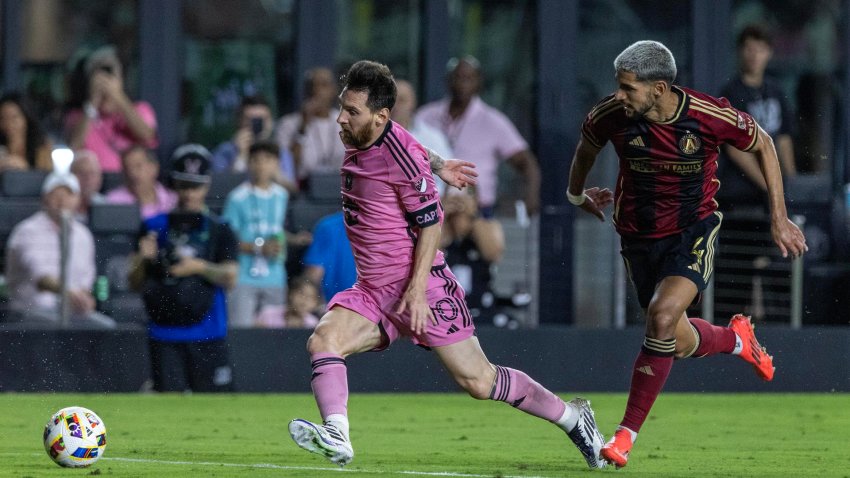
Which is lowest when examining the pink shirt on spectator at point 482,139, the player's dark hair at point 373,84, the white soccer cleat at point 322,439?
the white soccer cleat at point 322,439

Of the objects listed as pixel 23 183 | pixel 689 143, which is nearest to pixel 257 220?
pixel 23 183

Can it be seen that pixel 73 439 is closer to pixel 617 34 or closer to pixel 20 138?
pixel 20 138

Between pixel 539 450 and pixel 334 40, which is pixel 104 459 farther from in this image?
pixel 334 40

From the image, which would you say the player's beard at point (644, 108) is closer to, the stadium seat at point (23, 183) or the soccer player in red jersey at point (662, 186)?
the soccer player in red jersey at point (662, 186)

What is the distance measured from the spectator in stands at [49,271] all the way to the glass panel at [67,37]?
350 cm

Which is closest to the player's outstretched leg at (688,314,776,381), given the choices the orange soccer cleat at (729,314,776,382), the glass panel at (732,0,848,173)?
the orange soccer cleat at (729,314,776,382)

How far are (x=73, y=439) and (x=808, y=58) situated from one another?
1011 cm

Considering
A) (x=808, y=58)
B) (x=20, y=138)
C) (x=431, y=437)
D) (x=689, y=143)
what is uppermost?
(x=808, y=58)

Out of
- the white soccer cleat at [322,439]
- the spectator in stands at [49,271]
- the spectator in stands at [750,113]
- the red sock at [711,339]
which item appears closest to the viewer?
the white soccer cleat at [322,439]

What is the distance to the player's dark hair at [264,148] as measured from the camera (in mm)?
11773

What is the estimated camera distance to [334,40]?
15.0 metres

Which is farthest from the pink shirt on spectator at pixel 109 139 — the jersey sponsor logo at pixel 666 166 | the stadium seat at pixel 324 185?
the jersey sponsor logo at pixel 666 166

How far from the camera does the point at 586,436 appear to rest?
756 cm

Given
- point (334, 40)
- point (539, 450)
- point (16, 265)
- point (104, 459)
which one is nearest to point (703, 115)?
point (539, 450)
